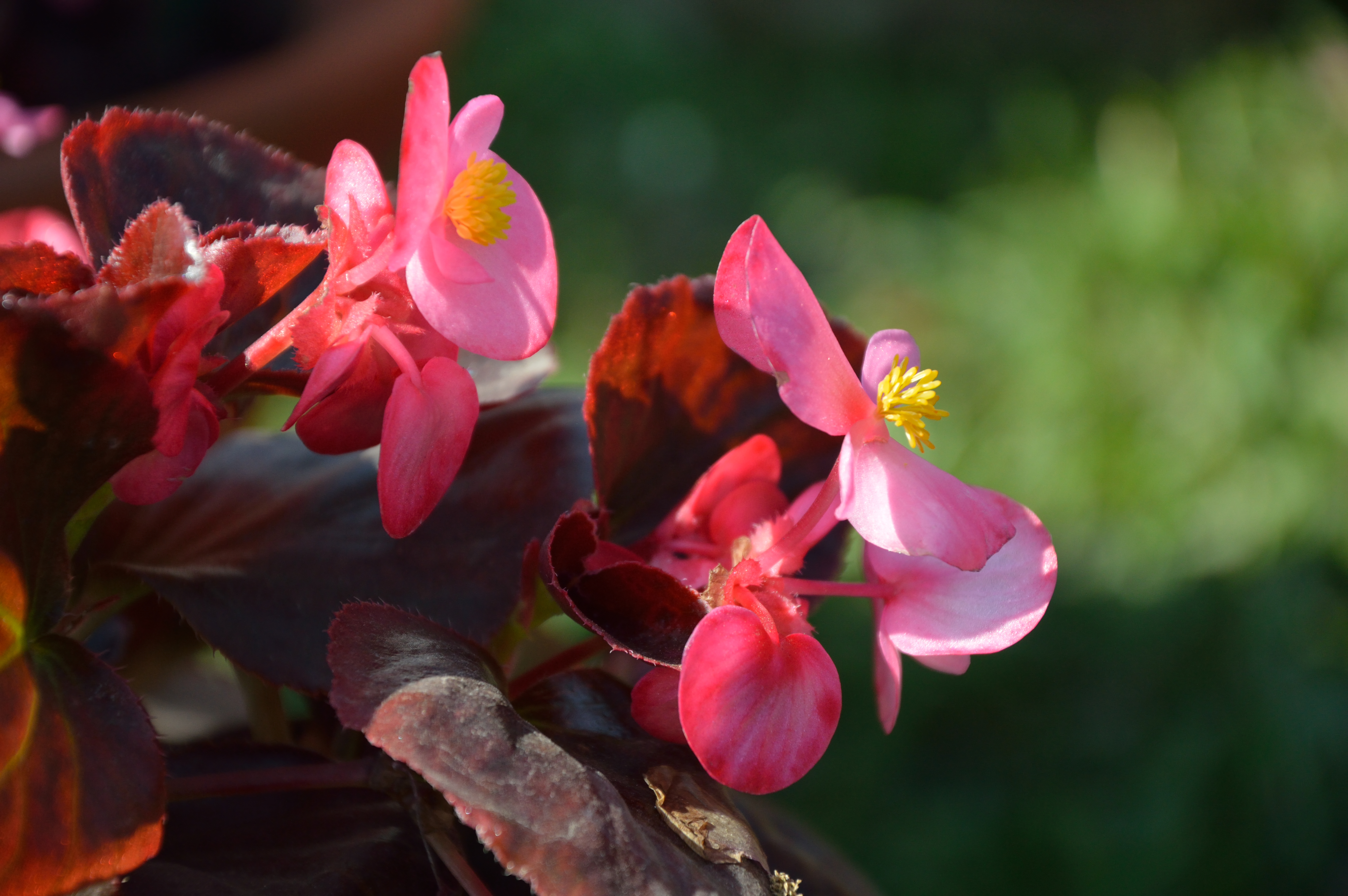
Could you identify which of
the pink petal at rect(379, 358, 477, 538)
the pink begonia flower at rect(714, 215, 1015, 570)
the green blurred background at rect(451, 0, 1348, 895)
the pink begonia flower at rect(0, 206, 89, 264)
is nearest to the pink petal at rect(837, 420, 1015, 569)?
the pink begonia flower at rect(714, 215, 1015, 570)

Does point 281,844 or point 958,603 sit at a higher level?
point 958,603

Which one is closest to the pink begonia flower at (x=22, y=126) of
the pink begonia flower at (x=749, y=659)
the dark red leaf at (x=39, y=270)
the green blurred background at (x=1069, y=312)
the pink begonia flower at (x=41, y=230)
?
the pink begonia flower at (x=41, y=230)

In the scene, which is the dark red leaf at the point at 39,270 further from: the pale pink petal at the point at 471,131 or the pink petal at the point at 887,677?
the pink petal at the point at 887,677

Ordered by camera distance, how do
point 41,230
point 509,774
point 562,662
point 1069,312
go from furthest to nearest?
point 1069,312
point 41,230
point 562,662
point 509,774

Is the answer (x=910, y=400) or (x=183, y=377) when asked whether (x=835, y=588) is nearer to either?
(x=910, y=400)

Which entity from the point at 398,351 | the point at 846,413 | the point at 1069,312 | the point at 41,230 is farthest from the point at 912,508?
the point at 1069,312

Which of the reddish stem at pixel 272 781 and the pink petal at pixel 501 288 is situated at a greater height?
the pink petal at pixel 501 288

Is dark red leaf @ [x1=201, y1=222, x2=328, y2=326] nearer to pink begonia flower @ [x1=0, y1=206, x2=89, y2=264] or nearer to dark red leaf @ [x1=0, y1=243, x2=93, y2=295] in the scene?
dark red leaf @ [x1=0, y1=243, x2=93, y2=295]
